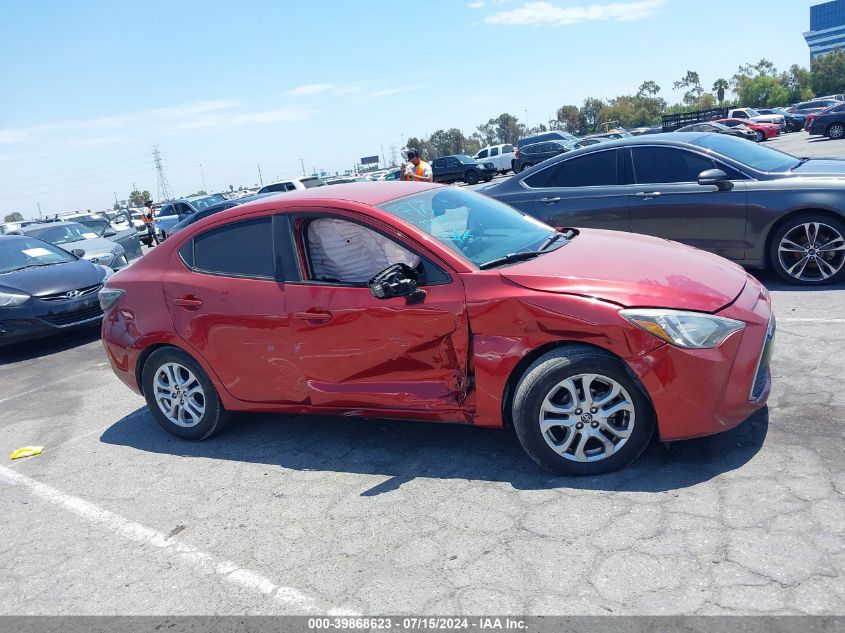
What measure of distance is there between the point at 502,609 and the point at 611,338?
56.2 inches

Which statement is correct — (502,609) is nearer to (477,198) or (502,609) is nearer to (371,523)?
(371,523)

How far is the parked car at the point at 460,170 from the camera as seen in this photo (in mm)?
36281

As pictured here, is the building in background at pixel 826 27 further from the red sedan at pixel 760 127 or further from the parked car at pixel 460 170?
the parked car at pixel 460 170

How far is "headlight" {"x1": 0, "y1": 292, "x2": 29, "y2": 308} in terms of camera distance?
8641 mm

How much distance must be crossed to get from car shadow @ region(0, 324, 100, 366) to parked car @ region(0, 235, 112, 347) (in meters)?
0.30

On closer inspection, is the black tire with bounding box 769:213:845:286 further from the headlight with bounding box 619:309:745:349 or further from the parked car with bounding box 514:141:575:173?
the parked car with bounding box 514:141:575:173

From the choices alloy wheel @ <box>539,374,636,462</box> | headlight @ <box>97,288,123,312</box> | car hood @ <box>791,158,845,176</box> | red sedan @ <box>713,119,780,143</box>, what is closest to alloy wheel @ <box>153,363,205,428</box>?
headlight @ <box>97,288,123,312</box>

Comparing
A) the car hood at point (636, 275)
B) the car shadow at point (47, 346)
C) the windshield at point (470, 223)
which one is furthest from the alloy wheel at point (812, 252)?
the car shadow at point (47, 346)

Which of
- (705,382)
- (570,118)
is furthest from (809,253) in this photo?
(570,118)

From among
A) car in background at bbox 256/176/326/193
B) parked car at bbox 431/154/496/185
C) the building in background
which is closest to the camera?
car in background at bbox 256/176/326/193

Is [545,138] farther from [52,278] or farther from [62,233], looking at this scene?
[52,278]

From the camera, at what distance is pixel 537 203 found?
8.23 metres

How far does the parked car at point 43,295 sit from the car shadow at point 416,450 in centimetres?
382

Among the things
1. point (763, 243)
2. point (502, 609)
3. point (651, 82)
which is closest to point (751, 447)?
point (502, 609)
